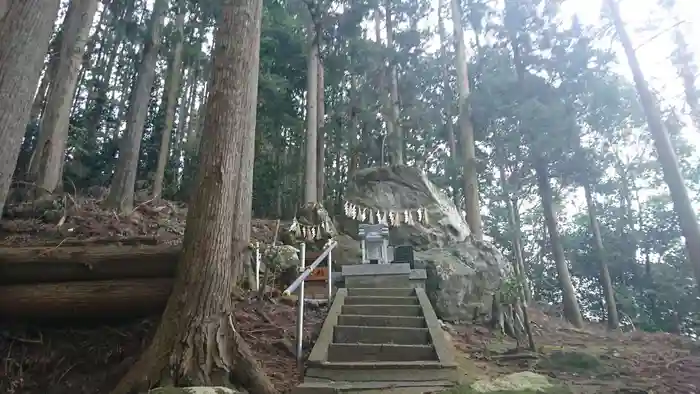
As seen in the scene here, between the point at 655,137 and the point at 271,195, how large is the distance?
13.5 meters

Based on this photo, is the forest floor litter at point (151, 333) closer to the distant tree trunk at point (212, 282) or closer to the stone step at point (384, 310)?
the stone step at point (384, 310)

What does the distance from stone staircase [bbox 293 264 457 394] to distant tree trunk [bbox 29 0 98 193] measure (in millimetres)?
5268

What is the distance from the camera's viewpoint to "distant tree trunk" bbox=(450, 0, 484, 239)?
11398 millimetres

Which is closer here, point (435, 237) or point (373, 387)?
point (373, 387)

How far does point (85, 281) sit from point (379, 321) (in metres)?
3.26

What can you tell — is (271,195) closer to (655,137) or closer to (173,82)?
(173,82)

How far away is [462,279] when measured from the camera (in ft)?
28.3

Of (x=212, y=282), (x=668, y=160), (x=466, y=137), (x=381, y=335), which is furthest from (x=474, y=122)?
(x=212, y=282)

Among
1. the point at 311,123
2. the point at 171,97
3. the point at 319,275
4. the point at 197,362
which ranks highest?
the point at 171,97

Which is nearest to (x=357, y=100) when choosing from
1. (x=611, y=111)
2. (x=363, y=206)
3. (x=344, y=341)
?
(x=363, y=206)

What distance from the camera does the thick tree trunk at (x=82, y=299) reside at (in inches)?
150

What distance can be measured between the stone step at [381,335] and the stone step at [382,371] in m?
0.90

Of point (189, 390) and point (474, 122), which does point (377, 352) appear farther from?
point (474, 122)

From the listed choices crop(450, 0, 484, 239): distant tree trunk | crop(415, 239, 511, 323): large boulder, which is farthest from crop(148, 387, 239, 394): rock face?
crop(450, 0, 484, 239): distant tree trunk
